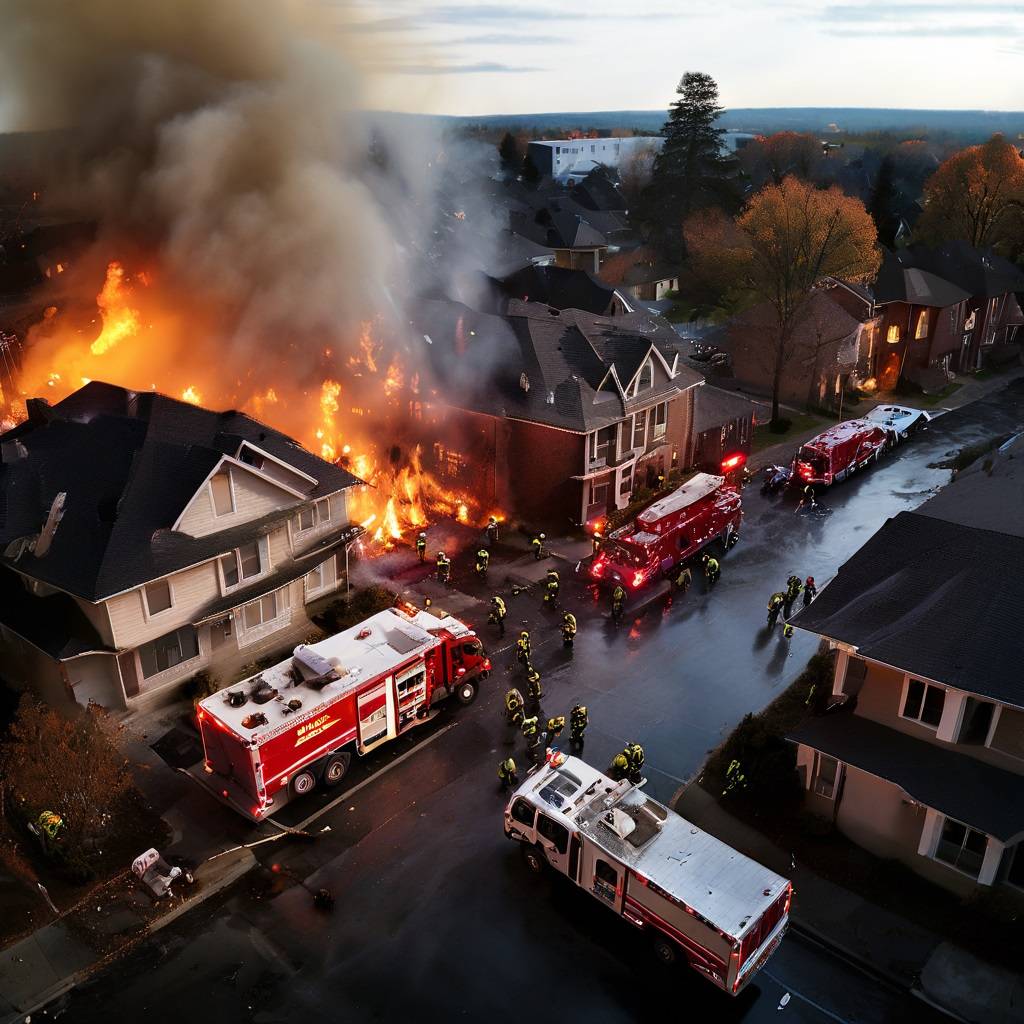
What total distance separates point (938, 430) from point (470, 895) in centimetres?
3294

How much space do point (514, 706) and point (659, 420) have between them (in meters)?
15.0

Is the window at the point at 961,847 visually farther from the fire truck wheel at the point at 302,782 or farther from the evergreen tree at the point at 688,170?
the evergreen tree at the point at 688,170

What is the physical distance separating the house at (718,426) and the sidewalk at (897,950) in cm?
1976

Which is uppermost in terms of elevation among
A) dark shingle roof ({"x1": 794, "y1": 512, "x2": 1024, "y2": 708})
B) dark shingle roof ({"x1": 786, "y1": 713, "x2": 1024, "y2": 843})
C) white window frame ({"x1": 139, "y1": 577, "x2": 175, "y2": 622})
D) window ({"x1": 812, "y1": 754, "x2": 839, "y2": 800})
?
dark shingle roof ({"x1": 794, "y1": 512, "x2": 1024, "y2": 708})

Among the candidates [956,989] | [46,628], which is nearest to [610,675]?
Result: [956,989]

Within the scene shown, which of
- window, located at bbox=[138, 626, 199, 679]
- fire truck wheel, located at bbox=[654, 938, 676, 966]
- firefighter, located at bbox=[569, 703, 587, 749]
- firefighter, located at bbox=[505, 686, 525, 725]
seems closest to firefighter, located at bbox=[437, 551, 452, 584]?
firefighter, located at bbox=[505, 686, 525, 725]

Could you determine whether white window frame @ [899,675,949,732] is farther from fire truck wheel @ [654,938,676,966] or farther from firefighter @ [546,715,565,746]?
firefighter @ [546,715,565,746]

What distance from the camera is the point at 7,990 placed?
12445 millimetres

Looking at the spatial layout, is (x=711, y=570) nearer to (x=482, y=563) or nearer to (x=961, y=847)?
(x=482, y=563)

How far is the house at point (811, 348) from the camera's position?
40.5 m

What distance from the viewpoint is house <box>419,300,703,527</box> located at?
27484 mm

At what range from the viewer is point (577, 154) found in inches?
5217

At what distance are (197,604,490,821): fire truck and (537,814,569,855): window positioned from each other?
4423 mm

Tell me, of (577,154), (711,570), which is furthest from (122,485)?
(577,154)
